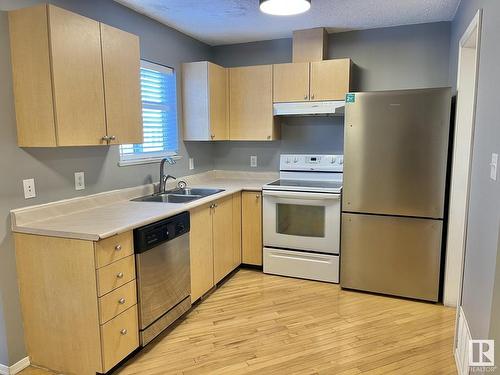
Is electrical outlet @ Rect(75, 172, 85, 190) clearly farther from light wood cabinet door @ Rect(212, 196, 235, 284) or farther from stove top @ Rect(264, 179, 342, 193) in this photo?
stove top @ Rect(264, 179, 342, 193)

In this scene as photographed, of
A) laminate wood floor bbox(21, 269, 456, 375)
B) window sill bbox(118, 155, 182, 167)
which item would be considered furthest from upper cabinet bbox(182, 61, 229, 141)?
laminate wood floor bbox(21, 269, 456, 375)

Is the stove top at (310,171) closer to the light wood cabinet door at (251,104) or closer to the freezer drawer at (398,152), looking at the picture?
the light wood cabinet door at (251,104)

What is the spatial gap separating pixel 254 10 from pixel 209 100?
99cm

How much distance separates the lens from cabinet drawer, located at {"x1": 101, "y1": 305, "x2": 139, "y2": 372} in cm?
202

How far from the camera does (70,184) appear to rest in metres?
2.46

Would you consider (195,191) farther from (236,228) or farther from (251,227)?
(251,227)

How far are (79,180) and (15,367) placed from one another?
119cm

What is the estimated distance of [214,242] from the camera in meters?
3.18

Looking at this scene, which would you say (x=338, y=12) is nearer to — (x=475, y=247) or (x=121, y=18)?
(x=121, y=18)

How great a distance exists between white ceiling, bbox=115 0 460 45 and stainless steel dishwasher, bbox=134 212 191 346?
5.58 ft

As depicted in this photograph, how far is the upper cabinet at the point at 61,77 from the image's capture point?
1.98 m

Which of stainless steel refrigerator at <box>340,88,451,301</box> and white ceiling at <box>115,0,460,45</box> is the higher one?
white ceiling at <box>115,0,460,45</box>

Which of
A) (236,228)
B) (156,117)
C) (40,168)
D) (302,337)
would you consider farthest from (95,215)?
(302,337)

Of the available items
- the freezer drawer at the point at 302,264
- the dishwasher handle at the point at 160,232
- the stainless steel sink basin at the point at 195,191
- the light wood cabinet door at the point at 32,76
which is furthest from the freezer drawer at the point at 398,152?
the light wood cabinet door at the point at 32,76
